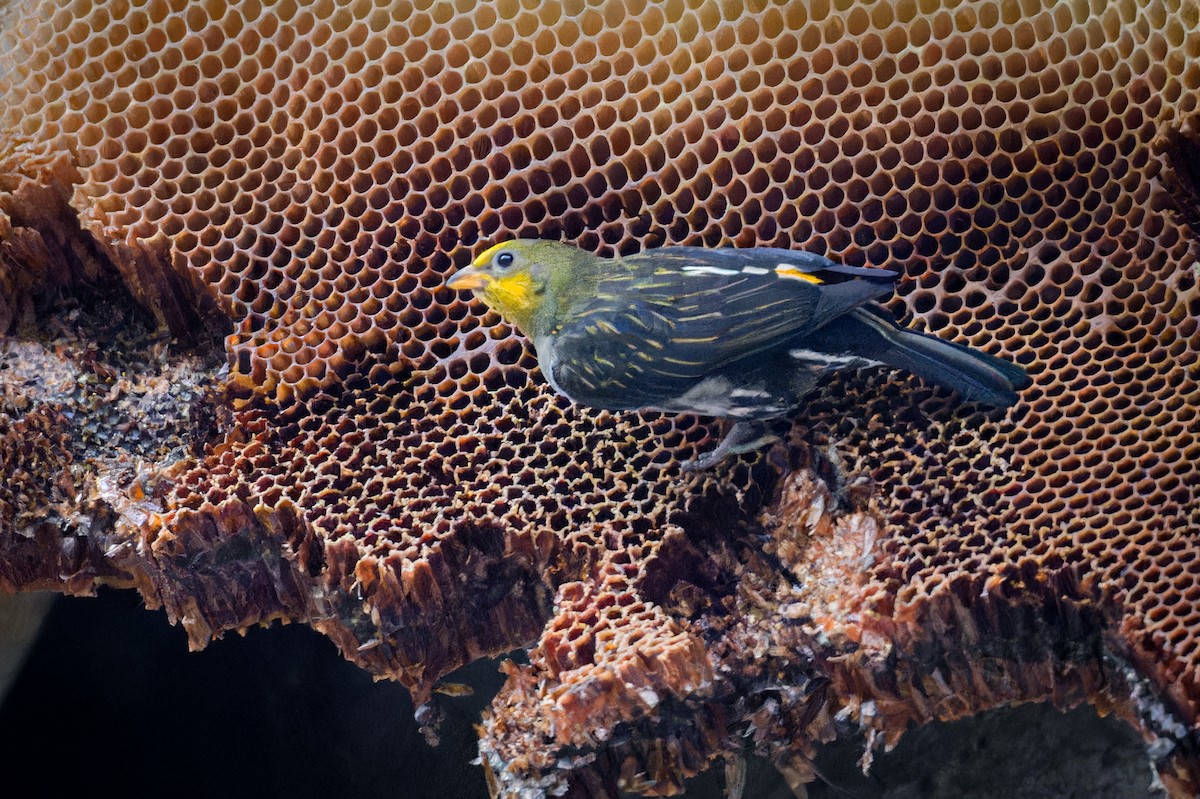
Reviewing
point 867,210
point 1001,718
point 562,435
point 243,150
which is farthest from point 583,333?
point 1001,718

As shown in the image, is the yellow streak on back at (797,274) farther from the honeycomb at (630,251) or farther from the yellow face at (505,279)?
the yellow face at (505,279)

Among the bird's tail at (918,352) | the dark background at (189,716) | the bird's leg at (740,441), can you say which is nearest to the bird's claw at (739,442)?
the bird's leg at (740,441)

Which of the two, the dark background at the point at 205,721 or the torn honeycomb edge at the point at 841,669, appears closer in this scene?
the torn honeycomb edge at the point at 841,669

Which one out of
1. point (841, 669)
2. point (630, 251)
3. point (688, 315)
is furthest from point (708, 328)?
point (841, 669)

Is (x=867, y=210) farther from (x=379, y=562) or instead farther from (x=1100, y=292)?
(x=379, y=562)

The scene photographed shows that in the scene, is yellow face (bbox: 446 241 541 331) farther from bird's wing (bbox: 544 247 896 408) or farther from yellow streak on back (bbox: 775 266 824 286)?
yellow streak on back (bbox: 775 266 824 286)

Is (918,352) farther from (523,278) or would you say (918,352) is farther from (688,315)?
(523,278)

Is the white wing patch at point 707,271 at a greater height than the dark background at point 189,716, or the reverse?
the white wing patch at point 707,271

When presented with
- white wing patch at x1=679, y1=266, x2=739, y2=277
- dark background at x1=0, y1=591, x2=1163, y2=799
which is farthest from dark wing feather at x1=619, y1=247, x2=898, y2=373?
dark background at x1=0, y1=591, x2=1163, y2=799
